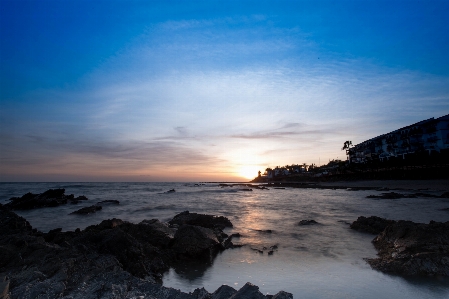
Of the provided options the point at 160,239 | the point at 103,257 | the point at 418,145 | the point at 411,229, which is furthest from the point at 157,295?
the point at 418,145

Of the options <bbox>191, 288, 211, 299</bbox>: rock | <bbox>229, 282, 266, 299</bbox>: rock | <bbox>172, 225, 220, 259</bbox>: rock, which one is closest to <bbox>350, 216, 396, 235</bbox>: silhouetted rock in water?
<bbox>172, 225, 220, 259</bbox>: rock

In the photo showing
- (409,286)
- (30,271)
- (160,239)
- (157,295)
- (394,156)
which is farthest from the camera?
(394,156)

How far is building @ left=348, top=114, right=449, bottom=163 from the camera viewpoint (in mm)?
66750

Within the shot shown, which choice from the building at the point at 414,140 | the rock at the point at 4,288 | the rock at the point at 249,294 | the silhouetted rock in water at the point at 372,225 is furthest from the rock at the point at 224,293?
the building at the point at 414,140

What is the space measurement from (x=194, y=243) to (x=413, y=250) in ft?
19.4

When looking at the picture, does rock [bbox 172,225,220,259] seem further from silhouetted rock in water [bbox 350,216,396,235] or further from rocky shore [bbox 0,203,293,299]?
silhouetted rock in water [bbox 350,216,396,235]

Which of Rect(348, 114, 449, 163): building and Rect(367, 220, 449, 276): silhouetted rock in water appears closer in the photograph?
Rect(367, 220, 449, 276): silhouetted rock in water

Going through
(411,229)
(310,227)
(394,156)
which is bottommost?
(310,227)

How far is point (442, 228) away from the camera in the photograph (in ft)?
25.7

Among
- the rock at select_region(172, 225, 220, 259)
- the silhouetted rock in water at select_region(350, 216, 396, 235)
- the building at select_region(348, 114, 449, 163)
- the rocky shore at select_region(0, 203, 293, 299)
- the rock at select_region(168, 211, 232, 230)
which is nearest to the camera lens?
the rocky shore at select_region(0, 203, 293, 299)

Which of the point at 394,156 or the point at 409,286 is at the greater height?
the point at 394,156

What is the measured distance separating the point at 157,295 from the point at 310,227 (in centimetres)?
998

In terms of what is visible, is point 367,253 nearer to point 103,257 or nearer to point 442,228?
point 442,228

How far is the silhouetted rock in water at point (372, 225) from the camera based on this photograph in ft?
34.8
